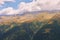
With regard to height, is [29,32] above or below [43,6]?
below

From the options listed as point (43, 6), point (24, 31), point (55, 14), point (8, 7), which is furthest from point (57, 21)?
point (8, 7)

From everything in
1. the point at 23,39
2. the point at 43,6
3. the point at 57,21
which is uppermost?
the point at 43,6

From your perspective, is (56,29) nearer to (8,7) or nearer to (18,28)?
(18,28)

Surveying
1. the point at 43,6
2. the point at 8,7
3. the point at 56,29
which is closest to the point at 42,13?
the point at 43,6

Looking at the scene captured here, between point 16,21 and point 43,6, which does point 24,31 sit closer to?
point 16,21

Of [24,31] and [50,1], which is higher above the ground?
[50,1]
